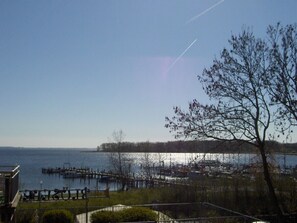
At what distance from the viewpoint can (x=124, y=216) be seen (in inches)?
791

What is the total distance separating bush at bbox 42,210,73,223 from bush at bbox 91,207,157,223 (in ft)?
9.25

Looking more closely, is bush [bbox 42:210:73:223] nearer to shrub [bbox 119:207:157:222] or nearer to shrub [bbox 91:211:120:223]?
shrub [bbox 91:211:120:223]

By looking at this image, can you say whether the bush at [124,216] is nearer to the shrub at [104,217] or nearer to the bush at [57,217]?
the shrub at [104,217]

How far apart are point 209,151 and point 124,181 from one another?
64624 mm

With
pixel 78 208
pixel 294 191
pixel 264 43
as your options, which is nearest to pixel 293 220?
pixel 294 191

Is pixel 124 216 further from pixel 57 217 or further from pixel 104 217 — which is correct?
pixel 57 217

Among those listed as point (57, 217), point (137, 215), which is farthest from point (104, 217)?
point (57, 217)

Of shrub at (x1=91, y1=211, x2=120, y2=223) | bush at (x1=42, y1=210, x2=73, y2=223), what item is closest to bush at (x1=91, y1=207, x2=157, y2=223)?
shrub at (x1=91, y1=211, x2=120, y2=223)

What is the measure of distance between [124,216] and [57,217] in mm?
4292

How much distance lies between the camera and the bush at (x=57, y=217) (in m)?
22.2

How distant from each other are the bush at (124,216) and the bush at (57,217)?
2.82 m

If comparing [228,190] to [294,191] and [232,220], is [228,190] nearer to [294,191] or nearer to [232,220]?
[294,191]

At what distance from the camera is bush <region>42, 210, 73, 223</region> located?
22.2 m

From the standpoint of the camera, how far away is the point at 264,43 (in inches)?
691
